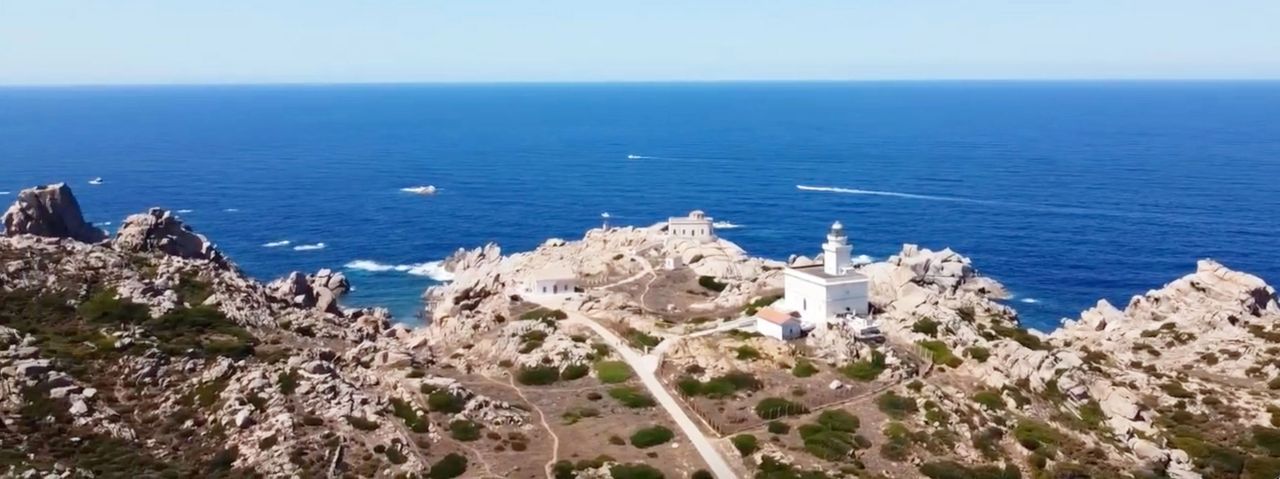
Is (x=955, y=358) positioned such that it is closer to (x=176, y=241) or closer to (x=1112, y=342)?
(x=1112, y=342)

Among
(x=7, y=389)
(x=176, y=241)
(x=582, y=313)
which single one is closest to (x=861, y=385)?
(x=582, y=313)

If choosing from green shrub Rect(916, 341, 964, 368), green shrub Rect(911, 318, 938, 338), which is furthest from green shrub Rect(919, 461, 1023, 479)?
green shrub Rect(911, 318, 938, 338)

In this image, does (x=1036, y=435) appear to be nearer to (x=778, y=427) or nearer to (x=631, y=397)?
(x=778, y=427)

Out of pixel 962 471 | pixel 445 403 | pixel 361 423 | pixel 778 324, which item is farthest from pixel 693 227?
pixel 962 471

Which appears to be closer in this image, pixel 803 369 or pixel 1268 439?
pixel 1268 439

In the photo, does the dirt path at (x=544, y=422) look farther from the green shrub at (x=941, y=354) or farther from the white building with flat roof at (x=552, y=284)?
the green shrub at (x=941, y=354)

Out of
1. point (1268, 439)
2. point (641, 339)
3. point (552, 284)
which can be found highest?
point (552, 284)
